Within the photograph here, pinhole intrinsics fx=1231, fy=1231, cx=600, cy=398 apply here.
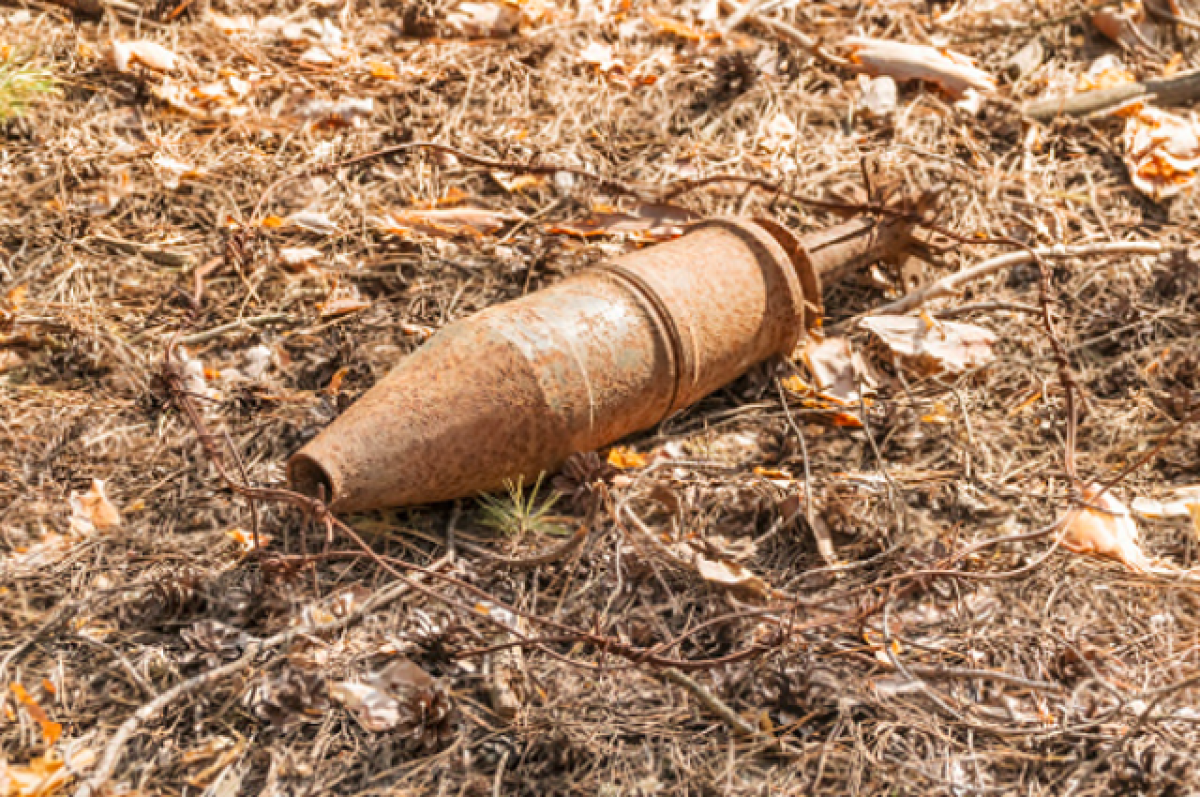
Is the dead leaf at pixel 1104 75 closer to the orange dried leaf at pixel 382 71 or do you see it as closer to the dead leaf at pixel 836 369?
the dead leaf at pixel 836 369

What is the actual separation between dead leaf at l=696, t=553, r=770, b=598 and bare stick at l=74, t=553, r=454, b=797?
0.63 m

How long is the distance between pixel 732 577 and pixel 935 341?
50.2 inches

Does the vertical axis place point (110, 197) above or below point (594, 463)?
above

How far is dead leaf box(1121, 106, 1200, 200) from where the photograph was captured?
452cm

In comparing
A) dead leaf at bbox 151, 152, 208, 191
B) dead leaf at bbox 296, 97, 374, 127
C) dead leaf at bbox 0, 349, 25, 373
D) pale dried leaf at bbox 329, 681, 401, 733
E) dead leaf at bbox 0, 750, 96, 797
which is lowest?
pale dried leaf at bbox 329, 681, 401, 733

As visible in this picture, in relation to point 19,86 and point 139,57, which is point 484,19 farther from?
point 19,86

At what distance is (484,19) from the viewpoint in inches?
196

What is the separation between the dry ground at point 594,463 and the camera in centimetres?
263

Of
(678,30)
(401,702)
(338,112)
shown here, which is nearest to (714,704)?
(401,702)

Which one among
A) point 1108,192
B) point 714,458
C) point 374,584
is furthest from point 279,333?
point 1108,192

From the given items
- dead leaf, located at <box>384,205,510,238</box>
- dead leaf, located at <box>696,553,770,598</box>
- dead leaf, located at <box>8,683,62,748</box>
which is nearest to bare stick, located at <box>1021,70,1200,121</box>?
dead leaf, located at <box>384,205,510,238</box>

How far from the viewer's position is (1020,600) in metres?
3.04

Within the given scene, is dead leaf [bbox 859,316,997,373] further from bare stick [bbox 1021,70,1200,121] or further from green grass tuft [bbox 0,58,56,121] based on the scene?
green grass tuft [bbox 0,58,56,121]

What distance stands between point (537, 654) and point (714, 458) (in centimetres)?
87
